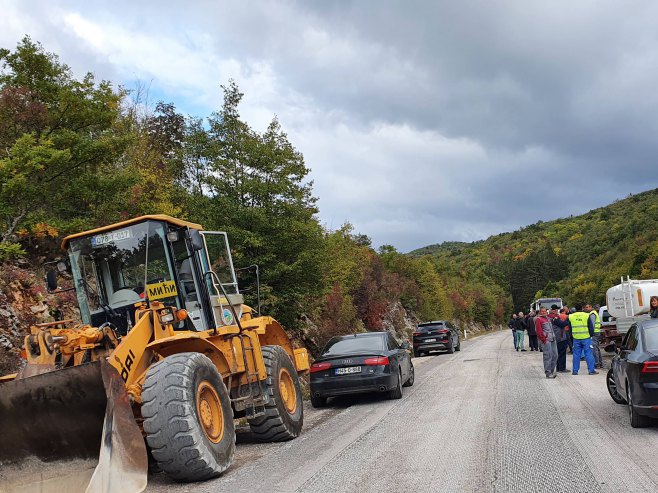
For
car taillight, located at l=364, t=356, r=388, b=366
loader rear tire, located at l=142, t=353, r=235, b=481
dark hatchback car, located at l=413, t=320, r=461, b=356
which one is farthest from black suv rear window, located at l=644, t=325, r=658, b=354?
dark hatchback car, located at l=413, t=320, r=461, b=356

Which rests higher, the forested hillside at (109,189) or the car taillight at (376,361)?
the forested hillside at (109,189)

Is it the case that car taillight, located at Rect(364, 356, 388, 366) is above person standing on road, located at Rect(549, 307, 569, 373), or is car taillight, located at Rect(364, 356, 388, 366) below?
above

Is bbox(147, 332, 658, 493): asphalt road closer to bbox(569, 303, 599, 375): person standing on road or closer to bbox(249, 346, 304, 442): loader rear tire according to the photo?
bbox(249, 346, 304, 442): loader rear tire

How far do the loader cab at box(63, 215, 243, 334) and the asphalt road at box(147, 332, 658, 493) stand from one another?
2156mm

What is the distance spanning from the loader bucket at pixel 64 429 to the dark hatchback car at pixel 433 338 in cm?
2383

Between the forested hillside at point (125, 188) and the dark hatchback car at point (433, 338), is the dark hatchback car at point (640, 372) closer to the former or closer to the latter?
the forested hillside at point (125, 188)

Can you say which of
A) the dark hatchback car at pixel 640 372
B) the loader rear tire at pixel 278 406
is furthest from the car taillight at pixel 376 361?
the dark hatchback car at pixel 640 372

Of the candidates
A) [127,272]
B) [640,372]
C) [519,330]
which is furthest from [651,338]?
[519,330]

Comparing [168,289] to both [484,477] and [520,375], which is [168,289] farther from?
[520,375]

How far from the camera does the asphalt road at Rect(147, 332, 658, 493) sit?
237 inches

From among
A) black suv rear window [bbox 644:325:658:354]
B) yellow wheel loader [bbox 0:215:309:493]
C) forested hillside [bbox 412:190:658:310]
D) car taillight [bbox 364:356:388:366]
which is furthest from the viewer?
forested hillside [bbox 412:190:658:310]

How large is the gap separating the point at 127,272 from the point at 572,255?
10250cm

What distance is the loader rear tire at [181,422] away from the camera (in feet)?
20.0

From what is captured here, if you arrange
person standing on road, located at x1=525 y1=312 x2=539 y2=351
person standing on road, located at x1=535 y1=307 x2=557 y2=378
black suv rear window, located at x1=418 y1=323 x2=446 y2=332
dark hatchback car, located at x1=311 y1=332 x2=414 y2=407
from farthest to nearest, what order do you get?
black suv rear window, located at x1=418 y1=323 x2=446 y2=332
person standing on road, located at x1=525 y1=312 x2=539 y2=351
person standing on road, located at x1=535 y1=307 x2=557 y2=378
dark hatchback car, located at x1=311 y1=332 x2=414 y2=407
